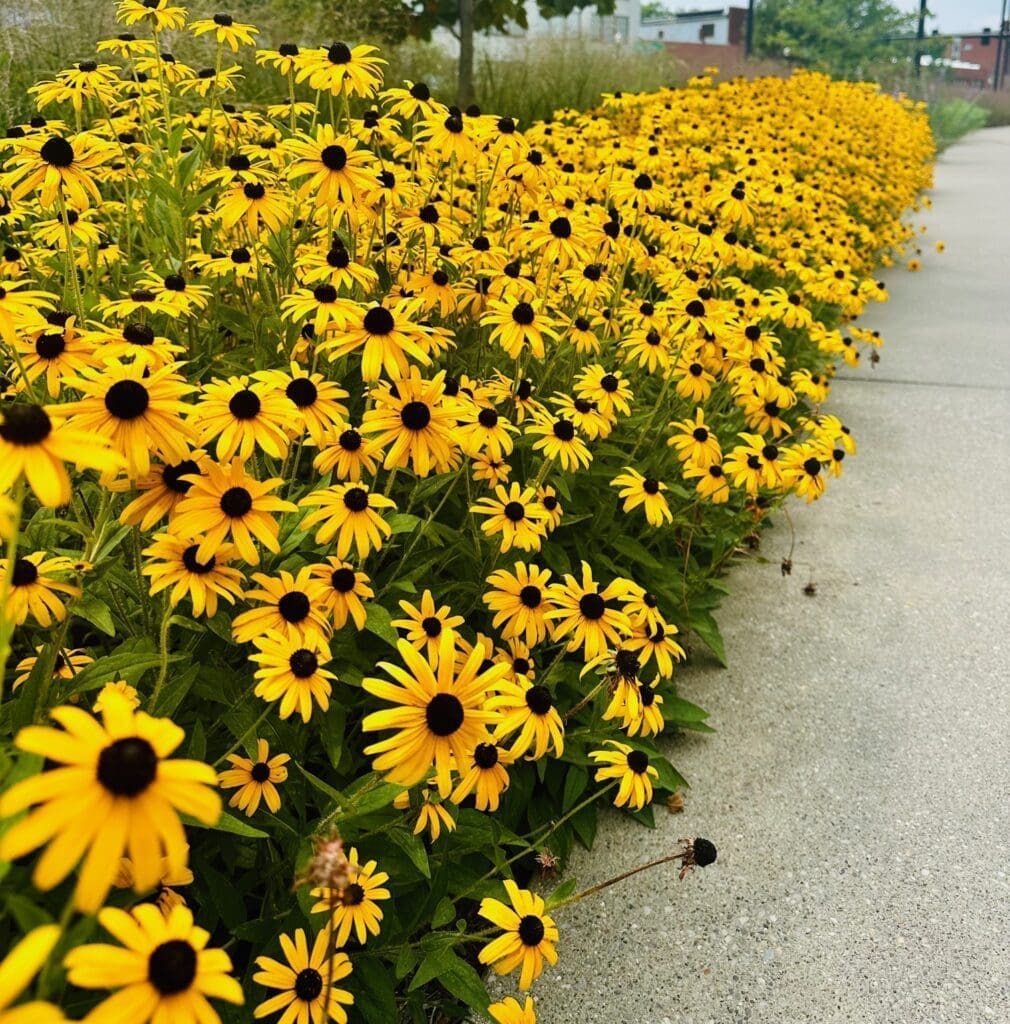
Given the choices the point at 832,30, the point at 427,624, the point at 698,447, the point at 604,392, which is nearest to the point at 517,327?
the point at 604,392

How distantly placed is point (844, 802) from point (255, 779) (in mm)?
1619

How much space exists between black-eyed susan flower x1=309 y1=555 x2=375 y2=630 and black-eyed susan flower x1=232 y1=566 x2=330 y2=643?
0.05 m

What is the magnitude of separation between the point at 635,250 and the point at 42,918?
2650mm

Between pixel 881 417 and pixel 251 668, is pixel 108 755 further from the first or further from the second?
pixel 881 417

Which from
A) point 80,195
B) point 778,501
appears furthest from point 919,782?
point 80,195

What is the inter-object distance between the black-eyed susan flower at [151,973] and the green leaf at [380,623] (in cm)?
84

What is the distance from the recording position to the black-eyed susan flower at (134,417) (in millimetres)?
1321

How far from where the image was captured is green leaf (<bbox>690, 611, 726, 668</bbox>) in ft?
9.16

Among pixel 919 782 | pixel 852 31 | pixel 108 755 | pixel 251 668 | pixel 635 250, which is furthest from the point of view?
pixel 852 31

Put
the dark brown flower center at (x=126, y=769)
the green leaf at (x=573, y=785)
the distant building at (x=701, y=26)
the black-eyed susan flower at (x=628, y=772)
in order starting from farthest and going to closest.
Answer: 1. the distant building at (x=701, y=26)
2. the green leaf at (x=573, y=785)
3. the black-eyed susan flower at (x=628, y=772)
4. the dark brown flower center at (x=126, y=769)

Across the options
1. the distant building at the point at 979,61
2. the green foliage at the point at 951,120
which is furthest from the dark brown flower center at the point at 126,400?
the distant building at the point at 979,61

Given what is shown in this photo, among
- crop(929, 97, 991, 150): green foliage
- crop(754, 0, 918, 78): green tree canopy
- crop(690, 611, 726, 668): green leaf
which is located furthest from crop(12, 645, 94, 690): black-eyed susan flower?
crop(754, 0, 918, 78): green tree canopy

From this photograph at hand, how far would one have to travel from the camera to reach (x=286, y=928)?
5.24 feet

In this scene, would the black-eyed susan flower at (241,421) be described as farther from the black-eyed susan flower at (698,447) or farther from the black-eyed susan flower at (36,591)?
the black-eyed susan flower at (698,447)
